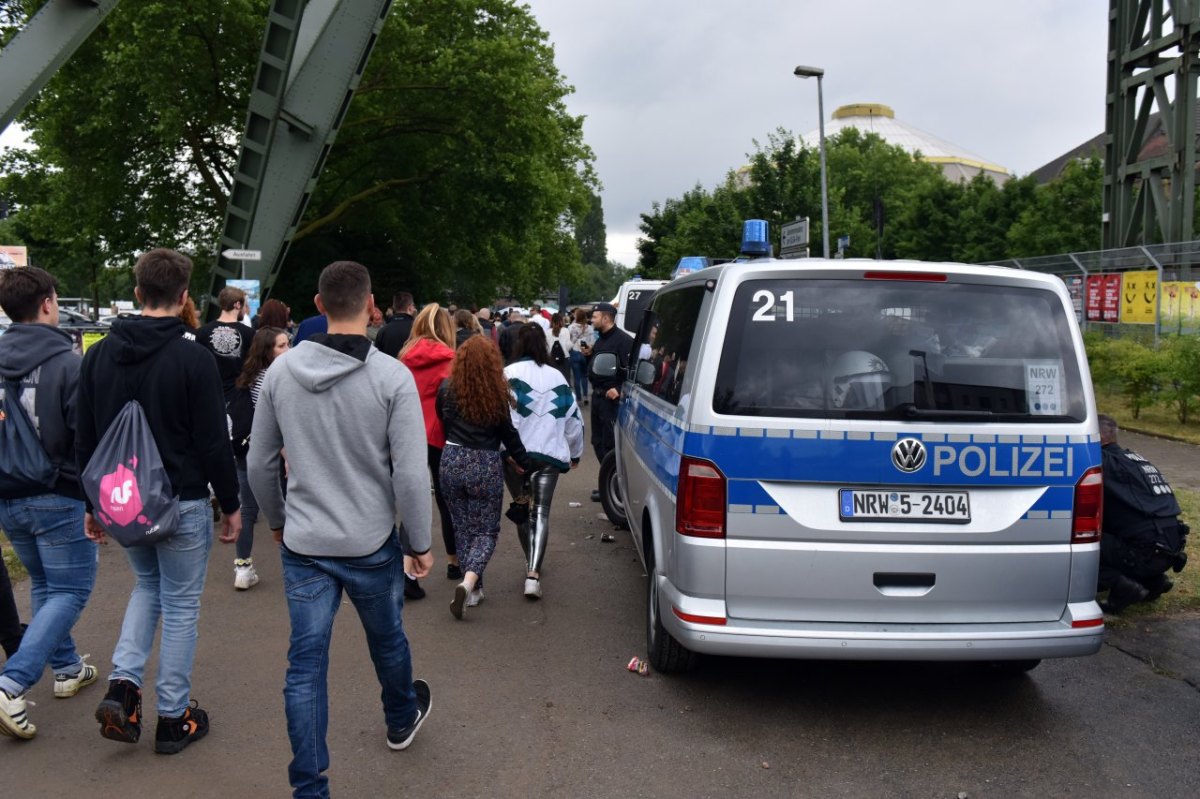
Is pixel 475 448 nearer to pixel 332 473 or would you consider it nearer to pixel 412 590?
pixel 412 590

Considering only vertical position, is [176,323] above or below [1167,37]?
below

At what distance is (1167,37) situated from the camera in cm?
2008

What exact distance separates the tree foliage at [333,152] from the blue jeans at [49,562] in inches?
807

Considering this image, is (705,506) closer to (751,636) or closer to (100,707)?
(751,636)

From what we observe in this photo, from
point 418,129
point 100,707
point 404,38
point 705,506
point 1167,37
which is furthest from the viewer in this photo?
point 418,129

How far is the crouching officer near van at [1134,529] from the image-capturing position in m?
5.91

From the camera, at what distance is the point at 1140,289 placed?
16.9 meters

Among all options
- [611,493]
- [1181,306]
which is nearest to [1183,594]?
[611,493]

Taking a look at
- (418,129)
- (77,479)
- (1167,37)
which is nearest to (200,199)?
(418,129)

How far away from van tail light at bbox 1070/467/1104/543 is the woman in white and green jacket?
10.6ft

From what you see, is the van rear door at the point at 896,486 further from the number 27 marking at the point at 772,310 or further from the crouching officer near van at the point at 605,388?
the crouching officer near van at the point at 605,388

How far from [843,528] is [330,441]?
6.97 ft

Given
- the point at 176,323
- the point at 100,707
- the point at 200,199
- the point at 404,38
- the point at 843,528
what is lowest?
the point at 100,707

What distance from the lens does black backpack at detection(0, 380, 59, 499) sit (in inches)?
171
